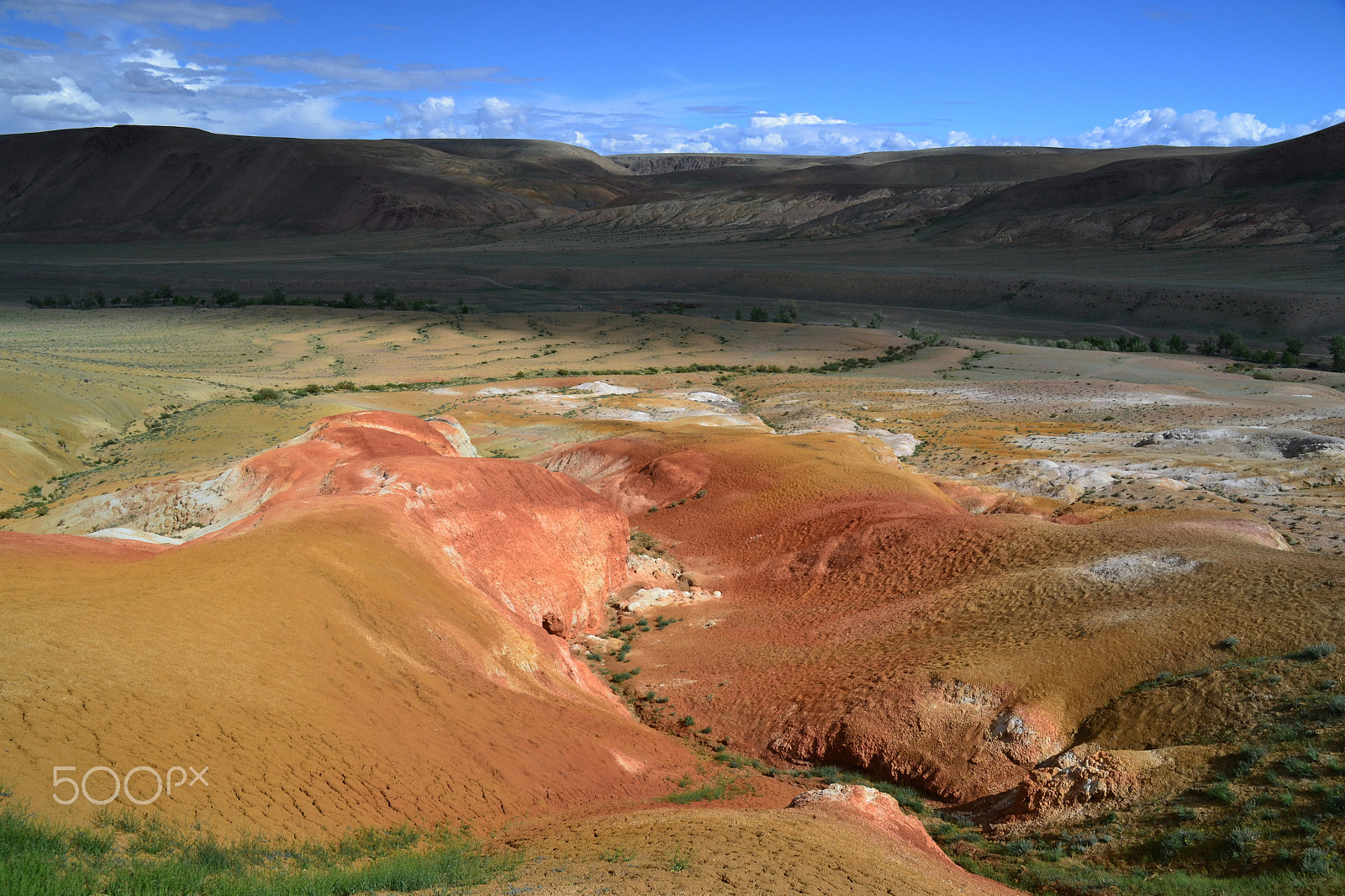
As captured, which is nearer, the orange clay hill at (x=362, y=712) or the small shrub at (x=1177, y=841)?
the orange clay hill at (x=362, y=712)

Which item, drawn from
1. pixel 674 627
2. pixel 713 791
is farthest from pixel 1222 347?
pixel 713 791

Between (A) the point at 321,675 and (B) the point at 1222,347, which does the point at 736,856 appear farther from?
(B) the point at 1222,347

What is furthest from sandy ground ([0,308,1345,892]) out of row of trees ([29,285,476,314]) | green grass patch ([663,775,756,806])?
row of trees ([29,285,476,314])

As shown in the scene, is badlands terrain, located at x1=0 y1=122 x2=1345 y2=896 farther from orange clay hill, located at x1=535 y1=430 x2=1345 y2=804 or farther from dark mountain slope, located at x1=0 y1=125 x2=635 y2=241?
Answer: dark mountain slope, located at x1=0 y1=125 x2=635 y2=241


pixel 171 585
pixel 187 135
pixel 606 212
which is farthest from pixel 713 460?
pixel 187 135
